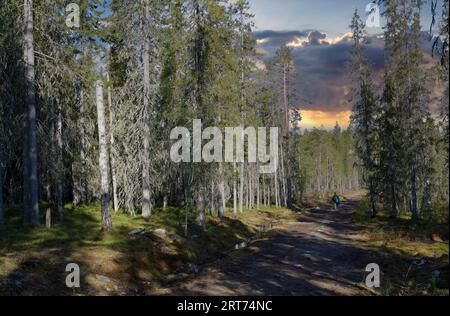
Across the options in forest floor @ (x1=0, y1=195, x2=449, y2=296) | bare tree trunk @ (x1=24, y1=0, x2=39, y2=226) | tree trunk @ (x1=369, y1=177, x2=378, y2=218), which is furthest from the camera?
tree trunk @ (x1=369, y1=177, x2=378, y2=218)

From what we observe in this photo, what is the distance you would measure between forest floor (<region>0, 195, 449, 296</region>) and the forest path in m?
0.03

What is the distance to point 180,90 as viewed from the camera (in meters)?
22.5

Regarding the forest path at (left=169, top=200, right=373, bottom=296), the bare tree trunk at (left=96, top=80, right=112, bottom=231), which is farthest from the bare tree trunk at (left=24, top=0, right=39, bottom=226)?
the forest path at (left=169, top=200, right=373, bottom=296)

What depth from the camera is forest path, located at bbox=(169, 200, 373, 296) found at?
10703 mm

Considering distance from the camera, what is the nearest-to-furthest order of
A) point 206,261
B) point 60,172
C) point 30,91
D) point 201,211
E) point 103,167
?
point 206,261 → point 103,167 → point 30,91 → point 60,172 → point 201,211

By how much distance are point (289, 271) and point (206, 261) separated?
4.64 meters

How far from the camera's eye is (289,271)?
43.3 feet

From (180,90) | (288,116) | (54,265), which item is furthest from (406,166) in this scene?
(54,265)

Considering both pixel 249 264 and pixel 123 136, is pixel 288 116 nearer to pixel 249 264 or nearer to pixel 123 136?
pixel 123 136

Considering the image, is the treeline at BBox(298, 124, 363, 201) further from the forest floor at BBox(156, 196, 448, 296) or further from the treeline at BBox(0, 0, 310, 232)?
the forest floor at BBox(156, 196, 448, 296)

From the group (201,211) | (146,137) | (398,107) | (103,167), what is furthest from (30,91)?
(398,107)

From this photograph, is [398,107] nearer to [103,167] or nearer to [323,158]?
[103,167]

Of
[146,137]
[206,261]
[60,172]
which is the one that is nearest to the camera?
[206,261]
